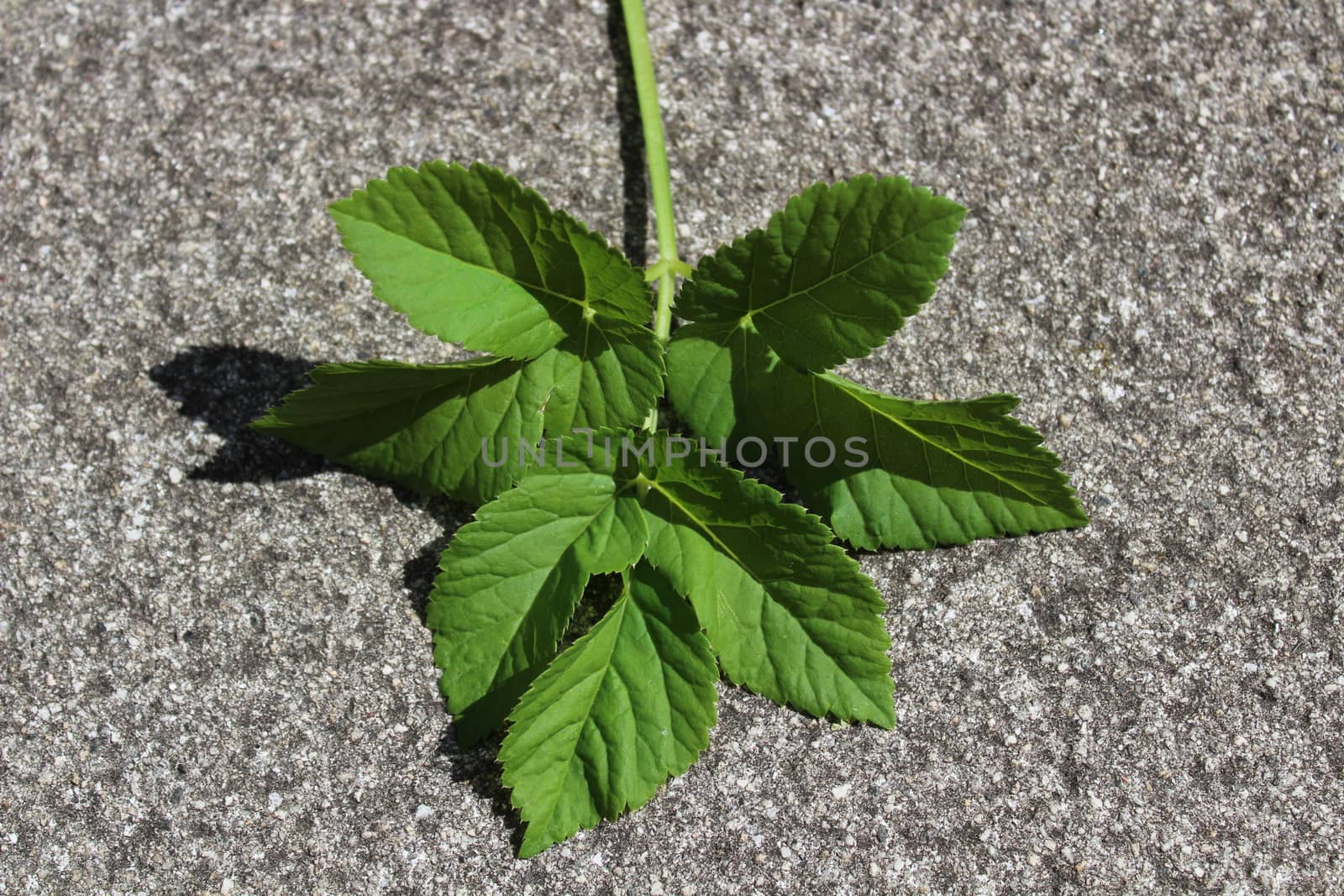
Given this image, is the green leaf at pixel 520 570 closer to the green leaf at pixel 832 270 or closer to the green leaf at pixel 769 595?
the green leaf at pixel 769 595

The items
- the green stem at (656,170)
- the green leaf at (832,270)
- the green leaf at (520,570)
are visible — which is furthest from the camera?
the green stem at (656,170)

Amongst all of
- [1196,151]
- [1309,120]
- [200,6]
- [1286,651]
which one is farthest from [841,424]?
[200,6]

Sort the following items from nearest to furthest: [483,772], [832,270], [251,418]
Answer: [832,270] → [483,772] → [251,418]

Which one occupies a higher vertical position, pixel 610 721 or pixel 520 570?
pixel 520 570

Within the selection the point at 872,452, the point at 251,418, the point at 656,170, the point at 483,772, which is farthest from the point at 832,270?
the point at 251,418

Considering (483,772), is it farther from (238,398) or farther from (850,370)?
(850,370)
